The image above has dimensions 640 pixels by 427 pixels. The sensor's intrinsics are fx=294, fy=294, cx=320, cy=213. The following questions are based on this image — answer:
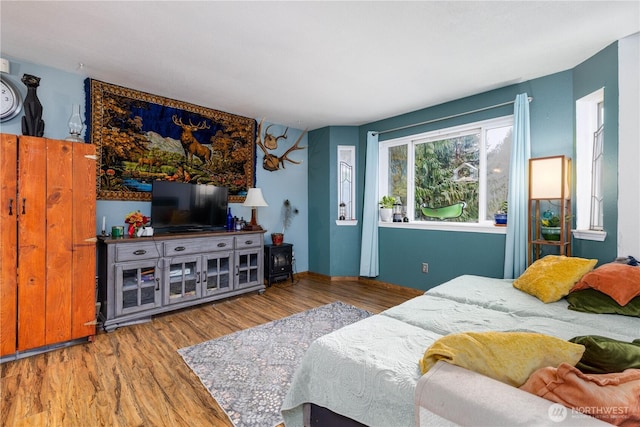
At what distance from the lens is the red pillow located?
70.3 inches

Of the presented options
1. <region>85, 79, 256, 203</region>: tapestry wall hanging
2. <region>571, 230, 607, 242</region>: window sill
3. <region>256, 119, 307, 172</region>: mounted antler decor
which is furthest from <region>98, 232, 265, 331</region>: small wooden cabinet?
<region>571, 230, 607, 242</region>: window sill

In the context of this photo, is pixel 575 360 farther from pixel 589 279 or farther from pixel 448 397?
pixel 589 279

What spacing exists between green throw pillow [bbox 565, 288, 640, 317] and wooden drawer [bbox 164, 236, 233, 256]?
3.25 meters

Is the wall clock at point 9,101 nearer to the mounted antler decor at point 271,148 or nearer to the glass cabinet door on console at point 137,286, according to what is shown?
the glass cabinet door on console at point 137,286

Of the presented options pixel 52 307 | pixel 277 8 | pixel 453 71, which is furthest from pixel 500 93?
pixel 52 307

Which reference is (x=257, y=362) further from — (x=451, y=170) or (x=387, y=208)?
(x=451, y=170)

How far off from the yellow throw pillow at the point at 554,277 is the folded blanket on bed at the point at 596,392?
1.41 meters

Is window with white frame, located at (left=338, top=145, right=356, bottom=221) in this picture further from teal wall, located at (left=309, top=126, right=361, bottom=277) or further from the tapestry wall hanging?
the tapestry wall hanging

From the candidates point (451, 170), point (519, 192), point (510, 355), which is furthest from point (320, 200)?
point (510, 355)

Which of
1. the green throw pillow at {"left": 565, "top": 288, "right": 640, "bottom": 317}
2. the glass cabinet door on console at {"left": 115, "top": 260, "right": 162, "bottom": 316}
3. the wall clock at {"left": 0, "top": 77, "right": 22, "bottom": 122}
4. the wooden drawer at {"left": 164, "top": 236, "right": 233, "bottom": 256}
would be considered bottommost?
the glass cabinet door on console at {"left": 115, "top": 260, "right": 162, "bottom": 316}

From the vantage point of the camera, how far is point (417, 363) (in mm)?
1199

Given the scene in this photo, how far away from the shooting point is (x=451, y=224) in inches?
144

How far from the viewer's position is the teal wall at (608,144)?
233 cm

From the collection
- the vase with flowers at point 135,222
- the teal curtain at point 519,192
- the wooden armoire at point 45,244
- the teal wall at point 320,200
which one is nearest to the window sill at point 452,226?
the teal curtain at point 519,192
